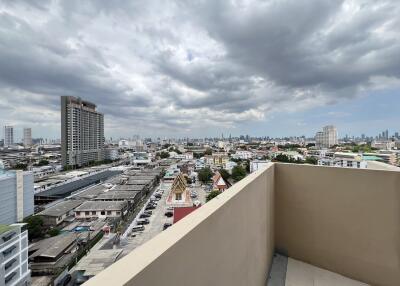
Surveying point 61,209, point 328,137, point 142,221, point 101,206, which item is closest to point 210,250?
point 142,221


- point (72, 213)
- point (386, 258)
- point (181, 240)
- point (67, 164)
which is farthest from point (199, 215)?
point (67, 164)

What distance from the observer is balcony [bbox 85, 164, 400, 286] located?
2.17 feet

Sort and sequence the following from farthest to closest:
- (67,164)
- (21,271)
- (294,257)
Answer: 1. (67,164)
2. (21,271)
3. (294,257)

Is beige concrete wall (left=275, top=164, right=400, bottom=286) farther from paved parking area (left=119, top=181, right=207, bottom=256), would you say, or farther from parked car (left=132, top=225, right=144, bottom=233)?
parked car (left=132, top=225, right=144, bottom=233)

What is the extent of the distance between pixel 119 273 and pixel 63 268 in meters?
7.88

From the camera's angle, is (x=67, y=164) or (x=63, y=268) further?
(x=67, y=164)

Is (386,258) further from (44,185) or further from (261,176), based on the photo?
(44,185)

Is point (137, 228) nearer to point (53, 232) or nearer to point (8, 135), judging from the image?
point (53, 232)

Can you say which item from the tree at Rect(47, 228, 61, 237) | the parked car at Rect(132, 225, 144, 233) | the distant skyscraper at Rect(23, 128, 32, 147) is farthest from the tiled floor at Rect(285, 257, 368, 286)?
the distant skyscraper at Rect(23, 128, 32, 147)

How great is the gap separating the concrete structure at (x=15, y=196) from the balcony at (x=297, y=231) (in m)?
13.1

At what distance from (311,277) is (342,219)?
1.47 feet

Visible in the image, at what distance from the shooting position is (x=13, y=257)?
5484mm

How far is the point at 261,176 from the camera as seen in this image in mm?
1301

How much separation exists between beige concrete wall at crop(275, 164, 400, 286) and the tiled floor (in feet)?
0.12
